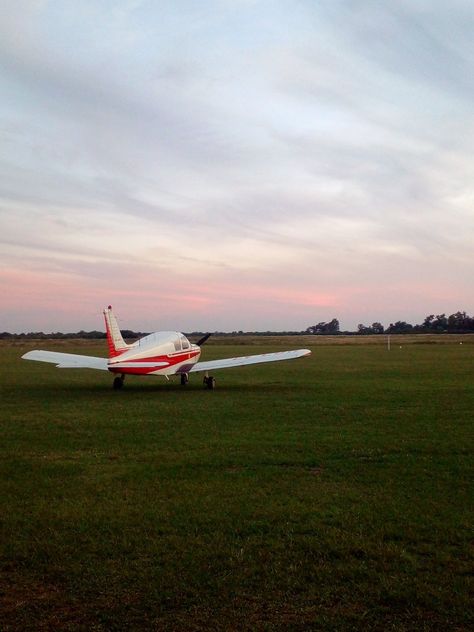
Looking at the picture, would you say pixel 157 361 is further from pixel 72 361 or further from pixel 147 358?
pixel 72 361

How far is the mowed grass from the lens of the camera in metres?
3.99

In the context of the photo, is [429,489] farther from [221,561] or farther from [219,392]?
[219,392]

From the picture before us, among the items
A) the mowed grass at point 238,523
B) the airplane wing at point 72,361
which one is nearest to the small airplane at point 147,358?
the airplane wing at point 72,361

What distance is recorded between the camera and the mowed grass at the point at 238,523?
3.99 m

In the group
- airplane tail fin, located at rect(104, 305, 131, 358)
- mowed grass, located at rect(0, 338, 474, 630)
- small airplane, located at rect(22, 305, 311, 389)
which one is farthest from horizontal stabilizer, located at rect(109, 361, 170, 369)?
mowed grass, located at rect(0, 338, 474, 630)

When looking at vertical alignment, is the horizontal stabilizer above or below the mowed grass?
above

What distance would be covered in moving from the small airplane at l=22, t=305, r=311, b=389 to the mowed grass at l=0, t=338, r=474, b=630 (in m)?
6.11

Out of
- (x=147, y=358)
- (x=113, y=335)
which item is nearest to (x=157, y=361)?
(x=147, y=358)

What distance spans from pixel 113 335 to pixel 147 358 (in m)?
1.38

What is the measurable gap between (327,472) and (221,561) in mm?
3221

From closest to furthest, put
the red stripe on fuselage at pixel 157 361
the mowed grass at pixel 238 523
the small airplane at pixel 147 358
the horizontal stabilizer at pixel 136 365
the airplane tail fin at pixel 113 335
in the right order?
the mowed grass at pixel 238 523 < the horizontal stabilizer at pixel 136 365 < the red stripe on fuselage at pixel 157 361 < the small airplane at pixel 147 358 < the airplane tail fin at pixel 113 335

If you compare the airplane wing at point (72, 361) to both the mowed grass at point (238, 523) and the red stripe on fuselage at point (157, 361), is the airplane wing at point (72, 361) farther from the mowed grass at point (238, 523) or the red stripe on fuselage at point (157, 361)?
the mowed grass at point (238, 523)

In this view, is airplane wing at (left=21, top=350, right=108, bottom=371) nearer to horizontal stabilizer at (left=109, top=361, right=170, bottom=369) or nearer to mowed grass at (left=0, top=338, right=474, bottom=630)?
horizontal stabilizer at (left=109, top=361, right=170, bottom=369)

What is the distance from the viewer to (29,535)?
5.36 m
